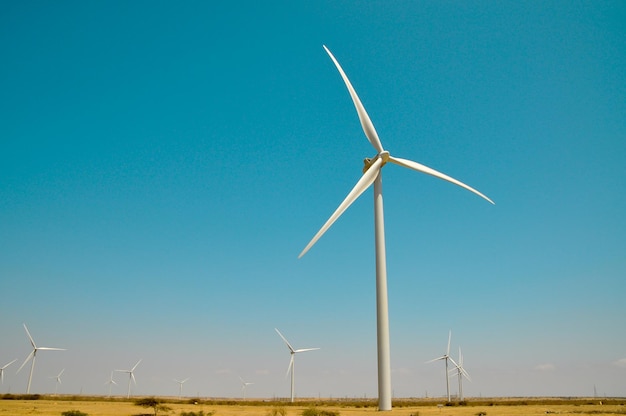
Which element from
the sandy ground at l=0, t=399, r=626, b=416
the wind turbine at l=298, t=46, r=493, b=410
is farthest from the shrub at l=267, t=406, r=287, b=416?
the wind turbine at l=298, t=46, r=493, b=410

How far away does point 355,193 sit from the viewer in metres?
40.4

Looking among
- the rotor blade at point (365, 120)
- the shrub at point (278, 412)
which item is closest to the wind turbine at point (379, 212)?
the rotor blade at point (365, 120)

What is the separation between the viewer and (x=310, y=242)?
33.6 metres

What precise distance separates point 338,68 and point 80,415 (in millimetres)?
40052

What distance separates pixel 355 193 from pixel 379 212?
264cm

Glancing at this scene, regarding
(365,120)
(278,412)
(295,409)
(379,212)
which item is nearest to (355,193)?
(379,212)

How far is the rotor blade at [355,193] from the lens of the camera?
35.6 m

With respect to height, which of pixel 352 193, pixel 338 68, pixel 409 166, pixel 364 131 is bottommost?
pixel 352 193

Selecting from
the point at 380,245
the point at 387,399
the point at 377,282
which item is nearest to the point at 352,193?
the point at 380,245

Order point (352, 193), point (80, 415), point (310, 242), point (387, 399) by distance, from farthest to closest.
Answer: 1. point (80, 415)
2. point (352, 193)
3. point (387, 399)
4. point (310, 242)

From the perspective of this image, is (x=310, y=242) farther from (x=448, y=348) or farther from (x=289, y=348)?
(x=448, y=348)

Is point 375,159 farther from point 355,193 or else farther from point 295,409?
point 295,409

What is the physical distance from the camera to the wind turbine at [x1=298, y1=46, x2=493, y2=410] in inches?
1404

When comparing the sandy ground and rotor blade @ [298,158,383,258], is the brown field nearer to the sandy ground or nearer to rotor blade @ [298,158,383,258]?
the sandy ground
